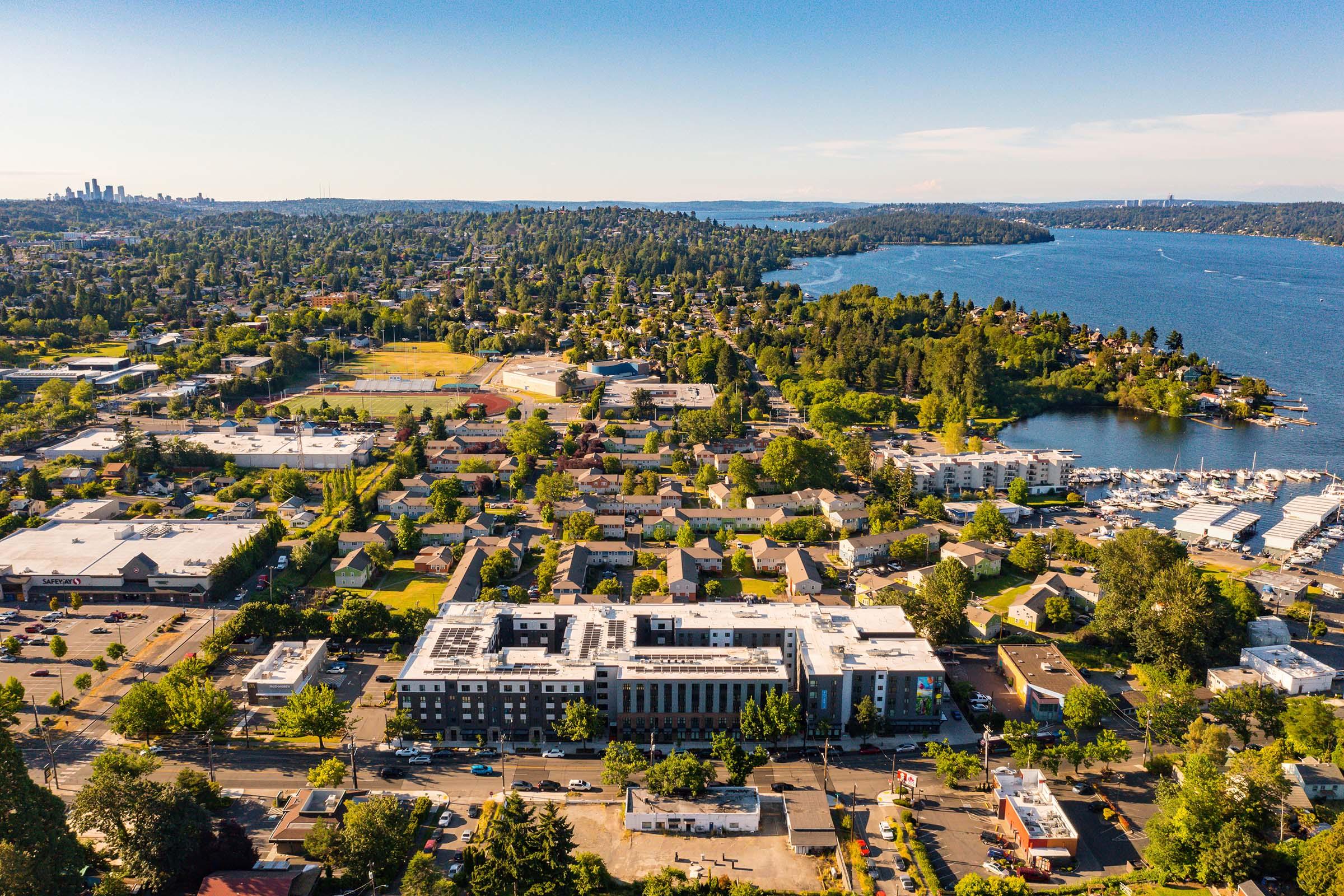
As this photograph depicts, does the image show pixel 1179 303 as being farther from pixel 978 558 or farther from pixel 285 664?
pixel 285 664

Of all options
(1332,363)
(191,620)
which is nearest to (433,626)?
(191,620)

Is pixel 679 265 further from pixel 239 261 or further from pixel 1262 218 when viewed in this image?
pixel 1262 218

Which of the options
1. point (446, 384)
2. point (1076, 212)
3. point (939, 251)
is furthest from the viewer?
point (1076, 212)

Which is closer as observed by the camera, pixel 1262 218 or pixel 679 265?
pixel 679 265

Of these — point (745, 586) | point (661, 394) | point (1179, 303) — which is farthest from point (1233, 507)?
point (1179, 303)

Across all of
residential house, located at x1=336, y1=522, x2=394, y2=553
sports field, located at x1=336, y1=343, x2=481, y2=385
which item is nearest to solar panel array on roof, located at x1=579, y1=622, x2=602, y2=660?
residential house, located at x1=336, y1=522, x2=394, y2=553

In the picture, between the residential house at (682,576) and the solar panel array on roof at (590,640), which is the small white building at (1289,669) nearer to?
the residential house at (682,576)
